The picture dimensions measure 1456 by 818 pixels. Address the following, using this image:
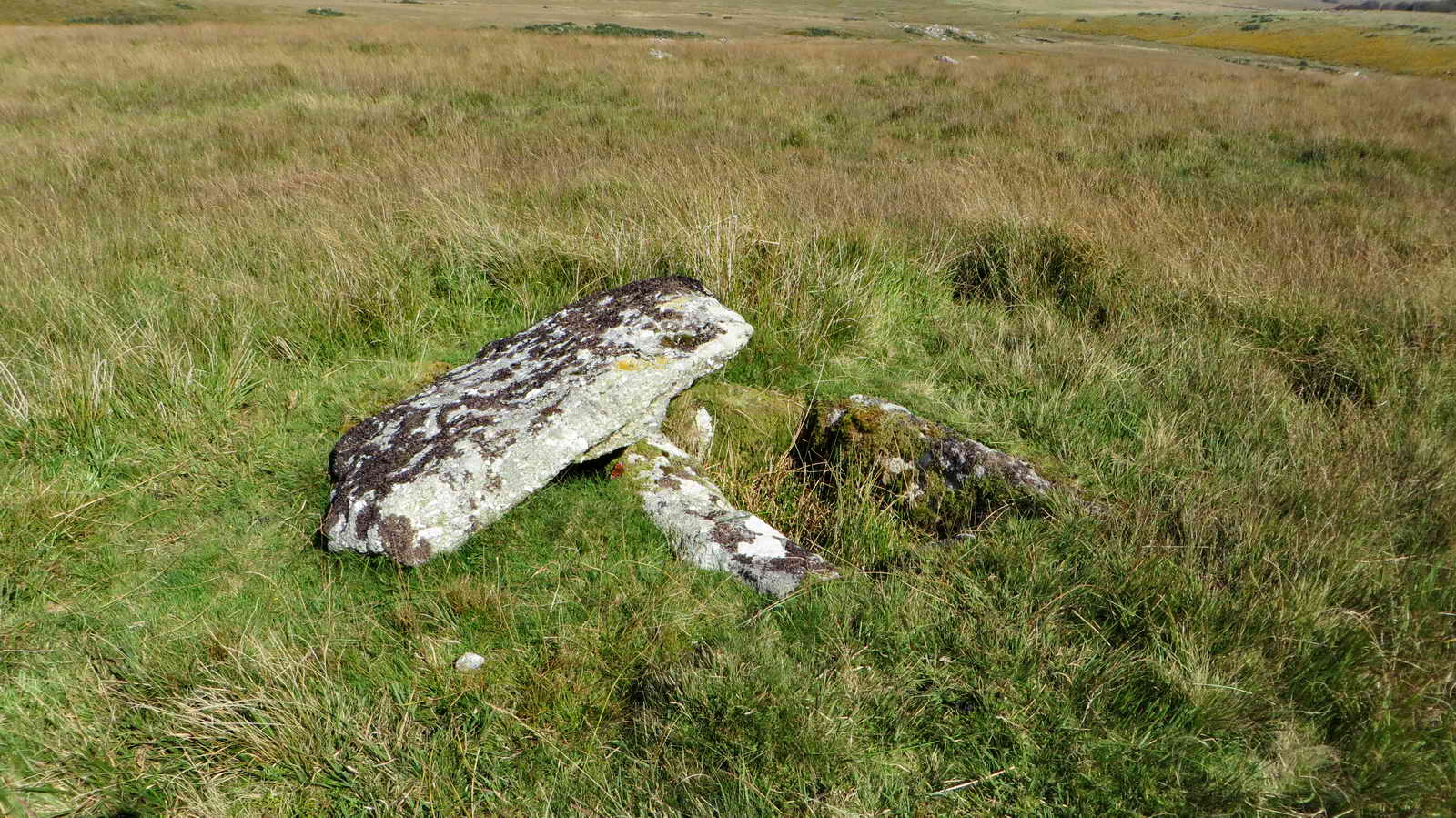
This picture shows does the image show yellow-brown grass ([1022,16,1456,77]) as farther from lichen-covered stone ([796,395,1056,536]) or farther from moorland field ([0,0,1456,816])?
lichen-covered stone ([796,395,1056,536])

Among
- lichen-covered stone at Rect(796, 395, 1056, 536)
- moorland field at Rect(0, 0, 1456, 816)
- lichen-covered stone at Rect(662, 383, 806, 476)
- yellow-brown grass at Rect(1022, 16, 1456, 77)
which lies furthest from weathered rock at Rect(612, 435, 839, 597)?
yellow-brown grass at Rect(1022, 16, 1456, 77)

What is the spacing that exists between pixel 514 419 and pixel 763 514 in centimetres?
129

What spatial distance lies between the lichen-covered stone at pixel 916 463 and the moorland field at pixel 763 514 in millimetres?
173

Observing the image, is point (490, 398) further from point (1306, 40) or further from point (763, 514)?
point (1306, 40)

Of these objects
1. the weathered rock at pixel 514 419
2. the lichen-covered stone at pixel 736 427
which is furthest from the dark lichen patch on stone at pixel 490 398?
the lichen-covered stone at pixel 736 427

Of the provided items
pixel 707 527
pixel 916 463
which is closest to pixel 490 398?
pixel 707 527

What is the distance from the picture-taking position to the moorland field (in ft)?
6.22

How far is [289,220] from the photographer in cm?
617

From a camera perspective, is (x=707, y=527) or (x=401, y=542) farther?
(x=707, y=527)

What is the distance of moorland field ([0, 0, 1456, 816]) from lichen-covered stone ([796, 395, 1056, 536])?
0.17 m

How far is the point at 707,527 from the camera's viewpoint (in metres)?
2.86

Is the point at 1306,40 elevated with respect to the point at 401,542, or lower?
elevated

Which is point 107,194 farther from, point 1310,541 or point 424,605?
point 1310,541

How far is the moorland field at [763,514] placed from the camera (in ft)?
6.22
